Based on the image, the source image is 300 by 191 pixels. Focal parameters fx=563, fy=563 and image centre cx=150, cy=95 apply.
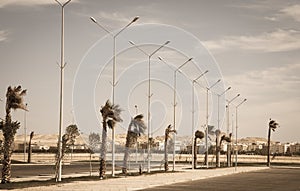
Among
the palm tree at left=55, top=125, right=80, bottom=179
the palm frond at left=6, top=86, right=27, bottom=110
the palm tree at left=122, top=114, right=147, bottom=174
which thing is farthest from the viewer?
the palm tree at left=122, top=114, right=147, bottom=174

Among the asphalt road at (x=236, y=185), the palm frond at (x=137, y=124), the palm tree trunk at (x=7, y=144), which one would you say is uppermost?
the palm frond at (x=137, y=124)

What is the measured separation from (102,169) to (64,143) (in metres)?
4.04

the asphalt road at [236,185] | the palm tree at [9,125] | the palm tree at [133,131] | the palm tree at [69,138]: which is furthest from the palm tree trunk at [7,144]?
the palm tree at [133,131]

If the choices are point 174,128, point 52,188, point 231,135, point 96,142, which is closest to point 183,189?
point 52,188

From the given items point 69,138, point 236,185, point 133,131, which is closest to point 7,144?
point 69,138

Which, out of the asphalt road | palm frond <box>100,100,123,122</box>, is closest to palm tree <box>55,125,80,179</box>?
palm frond <box>100,100,123,122</box>

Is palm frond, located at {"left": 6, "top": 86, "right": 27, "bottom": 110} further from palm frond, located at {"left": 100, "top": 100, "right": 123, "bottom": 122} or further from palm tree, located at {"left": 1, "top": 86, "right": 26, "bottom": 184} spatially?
palm frond, located at {"left": 100, "top": 100, "right": 123, "bottom": 122}

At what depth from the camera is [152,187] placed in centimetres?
3397

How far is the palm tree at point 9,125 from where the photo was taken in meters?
30.6

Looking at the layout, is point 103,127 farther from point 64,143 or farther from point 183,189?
point 183,189

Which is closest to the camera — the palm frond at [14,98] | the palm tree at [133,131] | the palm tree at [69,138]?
the palm frond at [14,98]

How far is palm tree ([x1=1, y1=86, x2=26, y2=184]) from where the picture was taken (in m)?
30.6

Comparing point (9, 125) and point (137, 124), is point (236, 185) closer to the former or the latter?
point (137, 124)

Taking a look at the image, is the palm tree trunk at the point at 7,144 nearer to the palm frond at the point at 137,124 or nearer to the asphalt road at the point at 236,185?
the asphalt road at the point at 236,185
